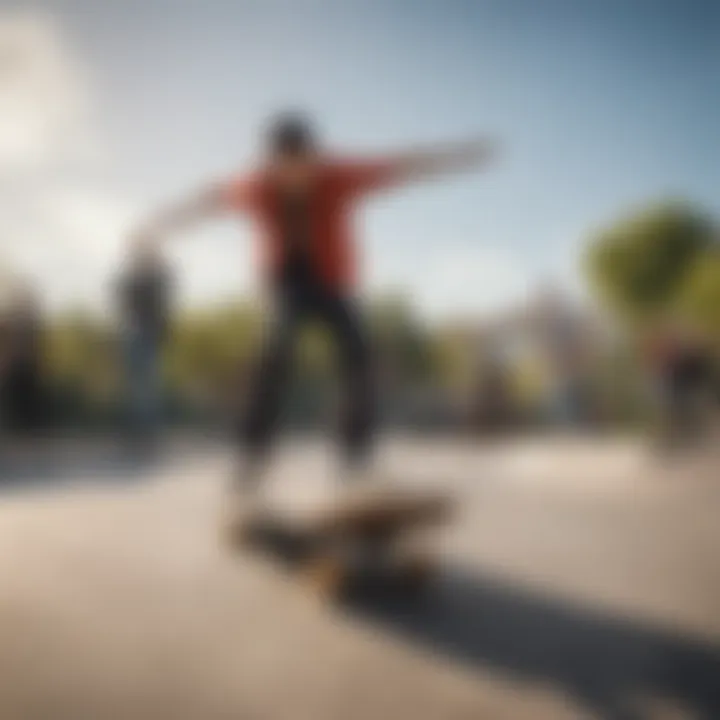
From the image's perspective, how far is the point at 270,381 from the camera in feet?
7.38

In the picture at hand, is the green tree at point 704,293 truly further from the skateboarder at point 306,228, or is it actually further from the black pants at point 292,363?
the black pants at point 292,363

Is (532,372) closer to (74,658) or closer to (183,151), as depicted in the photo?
(183,151)

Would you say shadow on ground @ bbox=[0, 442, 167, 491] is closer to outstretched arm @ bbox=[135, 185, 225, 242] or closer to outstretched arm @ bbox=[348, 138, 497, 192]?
outstretched arm @ bbox=[135, 185, 225, 242]

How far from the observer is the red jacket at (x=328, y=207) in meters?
2.10

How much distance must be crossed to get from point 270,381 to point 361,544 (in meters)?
0.63

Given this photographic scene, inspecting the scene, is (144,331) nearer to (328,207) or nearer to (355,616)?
(328,207)

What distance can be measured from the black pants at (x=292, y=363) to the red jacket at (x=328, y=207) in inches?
3.3

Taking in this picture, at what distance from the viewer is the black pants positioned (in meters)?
2.18

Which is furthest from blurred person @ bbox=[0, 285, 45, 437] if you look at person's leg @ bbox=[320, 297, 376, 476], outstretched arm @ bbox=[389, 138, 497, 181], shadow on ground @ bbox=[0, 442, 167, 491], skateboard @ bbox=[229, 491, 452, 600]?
outstretched arm @ bbox=[389, 138, 497, 181]

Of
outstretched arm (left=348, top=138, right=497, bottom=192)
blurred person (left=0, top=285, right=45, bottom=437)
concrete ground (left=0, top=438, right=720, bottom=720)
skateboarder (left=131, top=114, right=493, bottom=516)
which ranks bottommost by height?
concrete ground (left=0, top=438, right=720, bottom=720)

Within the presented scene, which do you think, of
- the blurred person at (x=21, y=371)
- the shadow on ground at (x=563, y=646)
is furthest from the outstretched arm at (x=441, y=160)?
the blurred person at (x=21, y=371)

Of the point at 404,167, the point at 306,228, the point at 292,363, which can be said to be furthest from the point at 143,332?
the point at 404,167

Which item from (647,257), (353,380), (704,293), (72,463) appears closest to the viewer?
(353,380)

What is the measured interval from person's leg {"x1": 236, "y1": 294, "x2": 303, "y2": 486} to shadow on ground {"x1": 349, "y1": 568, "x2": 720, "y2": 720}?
67 cm
